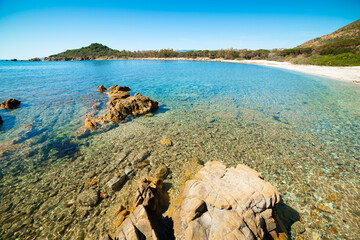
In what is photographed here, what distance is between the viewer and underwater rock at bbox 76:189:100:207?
6.04m

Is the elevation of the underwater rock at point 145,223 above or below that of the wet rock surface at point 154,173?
above

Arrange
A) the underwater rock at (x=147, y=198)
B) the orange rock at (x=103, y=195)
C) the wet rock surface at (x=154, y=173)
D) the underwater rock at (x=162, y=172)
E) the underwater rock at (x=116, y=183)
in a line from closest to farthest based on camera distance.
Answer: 1. the underwater rock at (x=147, y=198)
2. the wet rock surface at (x=154, y=173)
3. the orange rock at (x=103, y=195)
4. the underwater rock at (x=116, y=183)
5. the underwater rock at (x=162, y=172)

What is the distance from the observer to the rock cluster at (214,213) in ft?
12.9

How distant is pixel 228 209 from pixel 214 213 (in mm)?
496

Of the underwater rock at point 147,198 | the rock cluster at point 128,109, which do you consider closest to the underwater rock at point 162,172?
the underwater rock at point 147,198

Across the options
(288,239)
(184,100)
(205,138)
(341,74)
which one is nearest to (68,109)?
(184,100)

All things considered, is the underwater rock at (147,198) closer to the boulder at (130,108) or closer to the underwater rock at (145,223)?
the underwater rock at (145,223)

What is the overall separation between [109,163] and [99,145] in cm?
241

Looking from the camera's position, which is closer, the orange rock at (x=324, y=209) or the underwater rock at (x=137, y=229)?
the underwater rock at (x=137, y=229)

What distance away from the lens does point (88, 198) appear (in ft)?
20.3

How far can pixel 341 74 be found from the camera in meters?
34.2

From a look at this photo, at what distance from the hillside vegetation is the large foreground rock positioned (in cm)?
5898

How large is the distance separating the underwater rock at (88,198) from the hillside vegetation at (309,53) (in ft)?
210

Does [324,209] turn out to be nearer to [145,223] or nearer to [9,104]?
[145,223]
